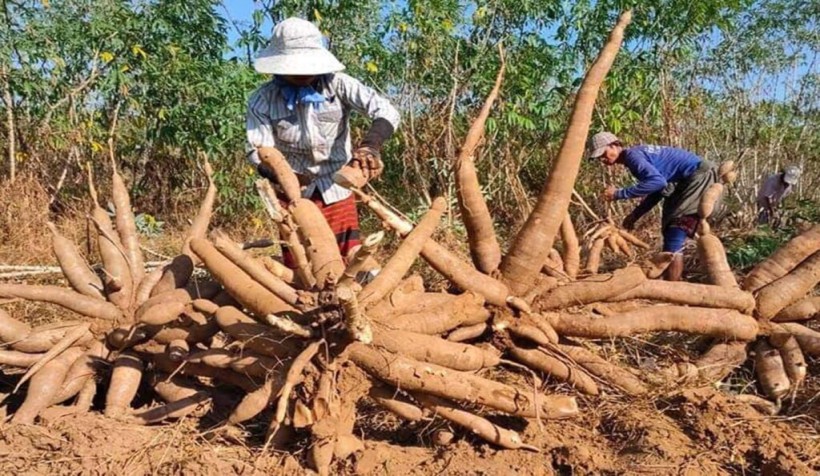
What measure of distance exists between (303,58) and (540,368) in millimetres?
1506

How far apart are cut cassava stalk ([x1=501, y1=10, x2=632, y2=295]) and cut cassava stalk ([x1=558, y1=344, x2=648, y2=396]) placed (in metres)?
0.29

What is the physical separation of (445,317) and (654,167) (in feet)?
8.93

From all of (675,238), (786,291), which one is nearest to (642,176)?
(675,238)

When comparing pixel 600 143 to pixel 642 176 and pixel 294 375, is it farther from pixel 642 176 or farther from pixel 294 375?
pixel 294 375

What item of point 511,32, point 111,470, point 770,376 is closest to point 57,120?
point 511,32

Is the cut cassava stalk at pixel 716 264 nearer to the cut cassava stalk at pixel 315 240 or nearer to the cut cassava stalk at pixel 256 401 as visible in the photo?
the cut cassava stalk at pixel 315 240

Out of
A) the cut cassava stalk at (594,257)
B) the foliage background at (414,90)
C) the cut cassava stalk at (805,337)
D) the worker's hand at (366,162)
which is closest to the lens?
the worker's hand at (366,162)

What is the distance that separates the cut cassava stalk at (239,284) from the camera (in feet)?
6.58

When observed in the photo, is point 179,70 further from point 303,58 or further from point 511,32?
point 303,58

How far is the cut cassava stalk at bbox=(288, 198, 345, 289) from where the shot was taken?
7.03 feet

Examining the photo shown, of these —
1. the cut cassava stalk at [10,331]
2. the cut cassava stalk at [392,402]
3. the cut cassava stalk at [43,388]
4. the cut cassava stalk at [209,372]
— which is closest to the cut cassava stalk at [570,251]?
the cut cassava stalk at [392,402]

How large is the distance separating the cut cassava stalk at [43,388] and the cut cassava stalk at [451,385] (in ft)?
3.65

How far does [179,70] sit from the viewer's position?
6.29 meters

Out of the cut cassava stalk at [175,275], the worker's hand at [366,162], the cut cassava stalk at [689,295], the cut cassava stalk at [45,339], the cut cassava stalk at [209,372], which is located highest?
the worker's hand at [366,162]
